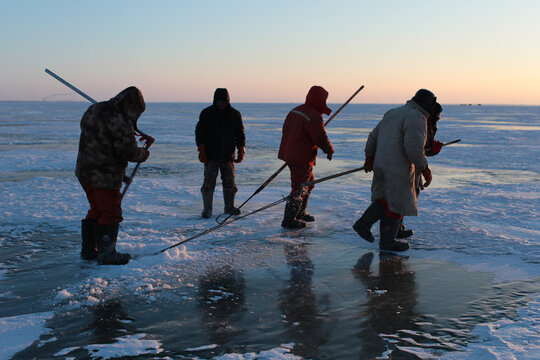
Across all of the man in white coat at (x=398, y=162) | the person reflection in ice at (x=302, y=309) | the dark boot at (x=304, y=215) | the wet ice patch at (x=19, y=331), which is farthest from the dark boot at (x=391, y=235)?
the wet ice patch at (x=19, y=331)

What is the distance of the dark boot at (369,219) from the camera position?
209 inches

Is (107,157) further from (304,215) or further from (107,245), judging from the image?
(304,215)

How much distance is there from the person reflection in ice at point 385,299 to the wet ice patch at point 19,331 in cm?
213

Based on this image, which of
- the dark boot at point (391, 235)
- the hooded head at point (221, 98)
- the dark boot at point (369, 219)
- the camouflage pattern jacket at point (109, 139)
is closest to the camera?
the camouflage pattern jacket at point (109, 139)

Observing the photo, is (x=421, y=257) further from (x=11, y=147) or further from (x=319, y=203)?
(x=11, y=147)

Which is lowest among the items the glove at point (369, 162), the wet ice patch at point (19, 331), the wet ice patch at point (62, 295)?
the wet ice patch at point (19, 331)

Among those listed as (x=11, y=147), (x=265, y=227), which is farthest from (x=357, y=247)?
(x=11, y=147)

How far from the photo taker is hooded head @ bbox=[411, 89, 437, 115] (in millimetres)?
4961

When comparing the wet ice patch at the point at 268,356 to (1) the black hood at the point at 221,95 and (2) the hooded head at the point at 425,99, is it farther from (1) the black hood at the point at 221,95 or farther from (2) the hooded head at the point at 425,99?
(1) the black hood at the point at 221,95

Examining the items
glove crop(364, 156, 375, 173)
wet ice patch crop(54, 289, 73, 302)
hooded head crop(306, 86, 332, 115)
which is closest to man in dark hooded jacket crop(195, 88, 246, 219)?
hooded head crop(306, 86, 332, 115)

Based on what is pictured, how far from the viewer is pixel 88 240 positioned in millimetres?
4703

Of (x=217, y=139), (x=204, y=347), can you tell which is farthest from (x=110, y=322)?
(x=217, y=139)

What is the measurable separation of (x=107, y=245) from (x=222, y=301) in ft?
4.57

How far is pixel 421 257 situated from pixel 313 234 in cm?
138
